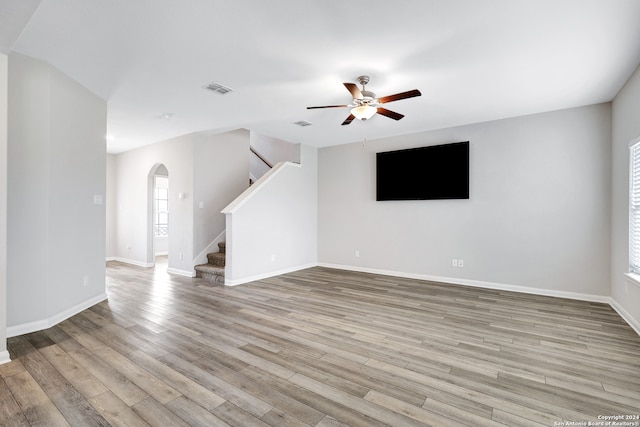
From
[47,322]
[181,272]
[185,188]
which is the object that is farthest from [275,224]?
[47,322]

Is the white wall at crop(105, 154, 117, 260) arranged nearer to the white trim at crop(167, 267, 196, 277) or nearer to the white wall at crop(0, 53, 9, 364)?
the white trim at crop(167, 267, 196, 277)

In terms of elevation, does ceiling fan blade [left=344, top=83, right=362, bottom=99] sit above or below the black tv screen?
above

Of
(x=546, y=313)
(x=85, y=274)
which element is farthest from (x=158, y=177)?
(x=546, y=313)

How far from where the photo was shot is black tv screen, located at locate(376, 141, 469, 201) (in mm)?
5121

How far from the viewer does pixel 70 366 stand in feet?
7.82

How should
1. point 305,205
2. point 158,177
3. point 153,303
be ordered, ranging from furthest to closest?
1. point 158,177
2. point 305,205
3. point 153,303

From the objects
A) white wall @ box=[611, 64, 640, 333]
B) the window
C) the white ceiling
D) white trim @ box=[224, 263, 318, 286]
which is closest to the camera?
the white ceiling

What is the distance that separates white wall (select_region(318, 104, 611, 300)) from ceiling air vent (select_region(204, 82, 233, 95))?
3.33 m

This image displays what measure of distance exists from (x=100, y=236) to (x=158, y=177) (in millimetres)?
4945

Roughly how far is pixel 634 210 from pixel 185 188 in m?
6.54


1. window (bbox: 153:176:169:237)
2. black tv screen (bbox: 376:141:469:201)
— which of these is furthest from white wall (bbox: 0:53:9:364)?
window (bbox: 153:176:169:237)

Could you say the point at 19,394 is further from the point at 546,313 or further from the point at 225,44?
the point at 546,313

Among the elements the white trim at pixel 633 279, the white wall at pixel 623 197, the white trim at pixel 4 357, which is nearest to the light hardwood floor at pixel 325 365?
the white trim at pixel 4 357

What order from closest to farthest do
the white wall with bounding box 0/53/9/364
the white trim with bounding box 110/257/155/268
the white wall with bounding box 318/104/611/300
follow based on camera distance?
the white wall with bounding box 0/53/9/364
the white wall with bounding box 318/104/611/300
the white trim with bounding box 110/257/155/268
